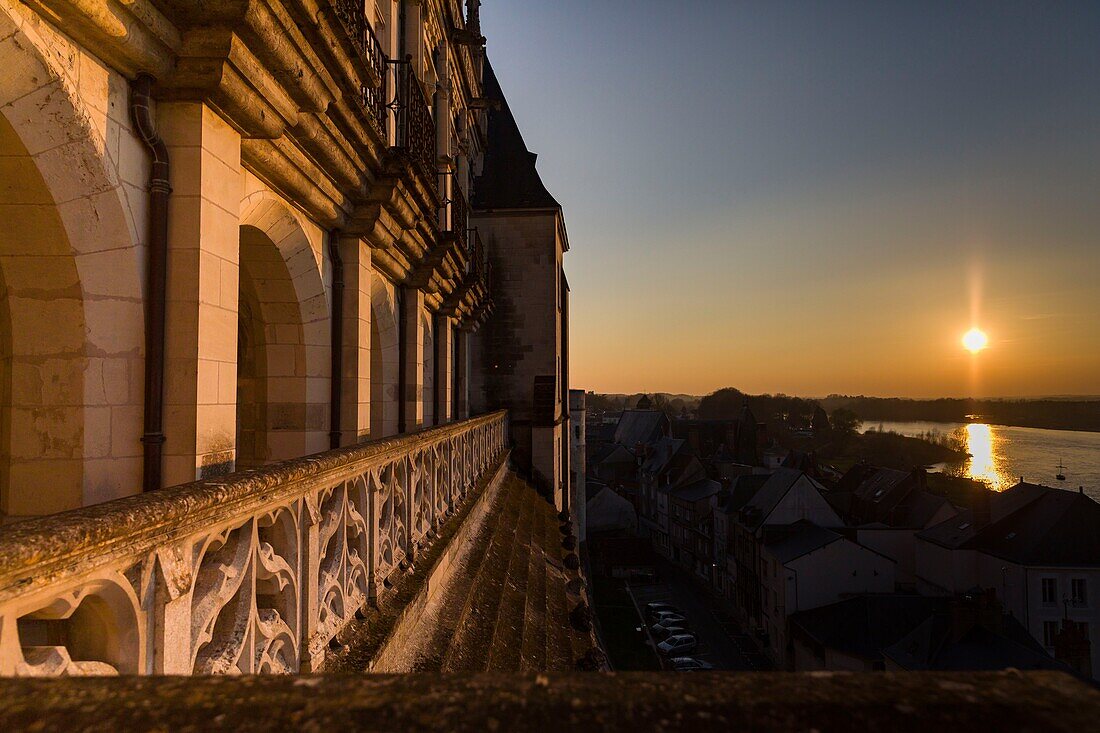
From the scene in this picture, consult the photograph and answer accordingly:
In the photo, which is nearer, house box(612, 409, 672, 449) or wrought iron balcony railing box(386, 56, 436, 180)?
wrought iron balcony railing box(386, 56, 436, 180)

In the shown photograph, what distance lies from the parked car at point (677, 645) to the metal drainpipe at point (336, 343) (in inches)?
1200

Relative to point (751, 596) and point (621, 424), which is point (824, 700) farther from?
point (621, 424)

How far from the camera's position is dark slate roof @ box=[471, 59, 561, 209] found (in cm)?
2047

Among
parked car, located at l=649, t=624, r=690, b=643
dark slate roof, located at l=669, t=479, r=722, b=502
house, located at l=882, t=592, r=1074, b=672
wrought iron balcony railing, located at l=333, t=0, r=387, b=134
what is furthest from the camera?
dark slate roof, located at l=669, t=479, r=722, b=502

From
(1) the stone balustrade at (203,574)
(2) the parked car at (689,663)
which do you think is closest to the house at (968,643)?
(2) the parked car at (689,663)

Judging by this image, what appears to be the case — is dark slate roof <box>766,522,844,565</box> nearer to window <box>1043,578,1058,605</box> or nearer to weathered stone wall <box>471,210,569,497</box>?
window <box>1043,578,1058,605</box>

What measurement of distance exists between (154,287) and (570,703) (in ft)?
11.7

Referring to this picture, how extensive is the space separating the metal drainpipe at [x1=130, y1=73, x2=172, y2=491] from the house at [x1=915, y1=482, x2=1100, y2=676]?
111 ft

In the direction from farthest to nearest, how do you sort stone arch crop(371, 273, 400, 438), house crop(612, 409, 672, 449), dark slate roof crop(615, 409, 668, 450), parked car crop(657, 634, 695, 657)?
dark slate roof crop(615, 409, 668, 450) < house crop(612, 409, 672, 449) < parked car crop(657, 634, 695, 657) < stone arch crop(371, 273, 400, 438)

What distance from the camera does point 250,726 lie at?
0.85 meters

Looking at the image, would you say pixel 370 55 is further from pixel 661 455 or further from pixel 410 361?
pixel 661 455

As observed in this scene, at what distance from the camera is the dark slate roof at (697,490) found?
2185 inches

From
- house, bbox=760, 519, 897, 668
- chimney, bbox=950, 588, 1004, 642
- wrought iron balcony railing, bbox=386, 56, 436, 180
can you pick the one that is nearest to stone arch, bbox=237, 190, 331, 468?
wrought iron balcony railing, bbox=386, 56, 436, 180

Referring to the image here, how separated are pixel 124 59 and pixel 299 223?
259 centimetres
